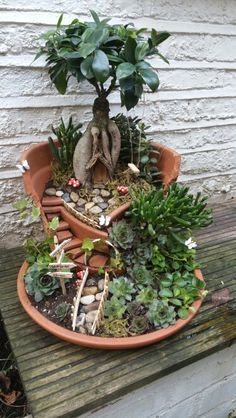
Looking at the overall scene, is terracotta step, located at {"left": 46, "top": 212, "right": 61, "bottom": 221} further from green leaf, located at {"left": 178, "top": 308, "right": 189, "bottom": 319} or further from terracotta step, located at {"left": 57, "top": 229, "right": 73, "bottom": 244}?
green leaf, located at {"left": 178, "top": 308, "right": 189, "bottom": 319}

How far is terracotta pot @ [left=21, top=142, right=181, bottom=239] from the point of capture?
1.13 m

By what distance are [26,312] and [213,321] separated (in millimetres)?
→ 581

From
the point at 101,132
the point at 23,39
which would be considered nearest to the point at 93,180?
the point at 101,132

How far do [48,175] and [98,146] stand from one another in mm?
213

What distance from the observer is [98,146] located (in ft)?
3.97

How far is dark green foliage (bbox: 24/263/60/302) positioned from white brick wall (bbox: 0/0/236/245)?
17.1 inches

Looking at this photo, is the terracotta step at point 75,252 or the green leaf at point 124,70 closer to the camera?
the green leaf at point 124,70

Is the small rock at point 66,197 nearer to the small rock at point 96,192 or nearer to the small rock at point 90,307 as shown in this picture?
the small rock at point 96,192

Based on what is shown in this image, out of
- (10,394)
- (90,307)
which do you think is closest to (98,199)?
(90,307)

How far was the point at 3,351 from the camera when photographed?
4.67ft

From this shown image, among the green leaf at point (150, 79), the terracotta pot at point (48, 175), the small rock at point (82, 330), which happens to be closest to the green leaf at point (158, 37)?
the green leaf at point (150, 79)

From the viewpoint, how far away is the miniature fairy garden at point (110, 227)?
102cm

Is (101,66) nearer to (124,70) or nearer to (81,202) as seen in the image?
(124,70)

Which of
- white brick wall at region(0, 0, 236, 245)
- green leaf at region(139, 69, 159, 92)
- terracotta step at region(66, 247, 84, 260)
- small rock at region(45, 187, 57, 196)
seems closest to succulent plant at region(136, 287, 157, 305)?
terracotta step at region(66, 247, 84, 260)
